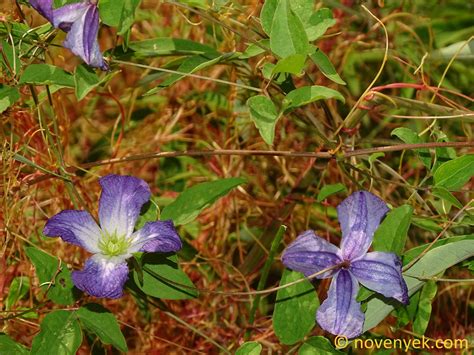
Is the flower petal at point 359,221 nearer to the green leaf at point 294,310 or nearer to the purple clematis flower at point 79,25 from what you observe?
the green leaf at point 294,310

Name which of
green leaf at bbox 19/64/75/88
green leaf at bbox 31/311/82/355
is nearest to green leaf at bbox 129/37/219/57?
green leaf at bbox 19/64/75/88

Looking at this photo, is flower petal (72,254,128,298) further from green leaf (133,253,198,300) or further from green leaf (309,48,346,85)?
green leaf (309,48,346,85)

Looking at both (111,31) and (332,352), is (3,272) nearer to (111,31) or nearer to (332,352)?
(332,352)

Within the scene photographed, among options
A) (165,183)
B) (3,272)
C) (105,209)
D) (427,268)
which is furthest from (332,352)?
(165,183)

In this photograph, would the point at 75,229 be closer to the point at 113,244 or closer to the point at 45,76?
the point at 113,244

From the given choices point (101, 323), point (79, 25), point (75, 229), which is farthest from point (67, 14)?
point (101, 323)
